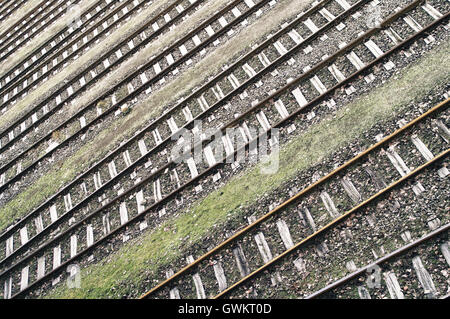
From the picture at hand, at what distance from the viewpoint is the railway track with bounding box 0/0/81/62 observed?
48.5 feet

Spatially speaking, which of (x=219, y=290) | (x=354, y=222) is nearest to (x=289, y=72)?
(x=354, y=222)

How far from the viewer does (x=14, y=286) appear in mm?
8242

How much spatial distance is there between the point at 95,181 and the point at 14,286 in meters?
2.86

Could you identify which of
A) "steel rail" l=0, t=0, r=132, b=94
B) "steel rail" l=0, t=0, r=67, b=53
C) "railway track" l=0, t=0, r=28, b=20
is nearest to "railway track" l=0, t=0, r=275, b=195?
"steel rail" l=0, t=0, r=132, b=94

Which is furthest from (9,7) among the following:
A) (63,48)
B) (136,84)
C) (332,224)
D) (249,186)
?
(332,224)

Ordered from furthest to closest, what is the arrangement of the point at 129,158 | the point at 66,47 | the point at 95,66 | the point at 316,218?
the point at 66,47
the point at 95,66
the point at 129,158
the point at 316,218

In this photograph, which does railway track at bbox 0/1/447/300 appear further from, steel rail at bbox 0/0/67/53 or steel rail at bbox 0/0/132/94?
steel rail at bbox 0/0/67/53

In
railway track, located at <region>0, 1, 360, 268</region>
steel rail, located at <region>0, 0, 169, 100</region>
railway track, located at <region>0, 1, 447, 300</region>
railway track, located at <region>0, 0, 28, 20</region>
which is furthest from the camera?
railway track, located at <region>0, 0, 28, 20</region>

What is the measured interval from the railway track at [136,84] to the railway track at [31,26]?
597cm

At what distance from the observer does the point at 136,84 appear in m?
10.6

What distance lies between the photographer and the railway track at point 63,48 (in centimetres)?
1266

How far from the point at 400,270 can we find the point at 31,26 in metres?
16.0

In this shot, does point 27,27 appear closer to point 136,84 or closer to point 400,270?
point 136,84

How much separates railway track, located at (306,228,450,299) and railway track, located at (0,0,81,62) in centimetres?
1451
